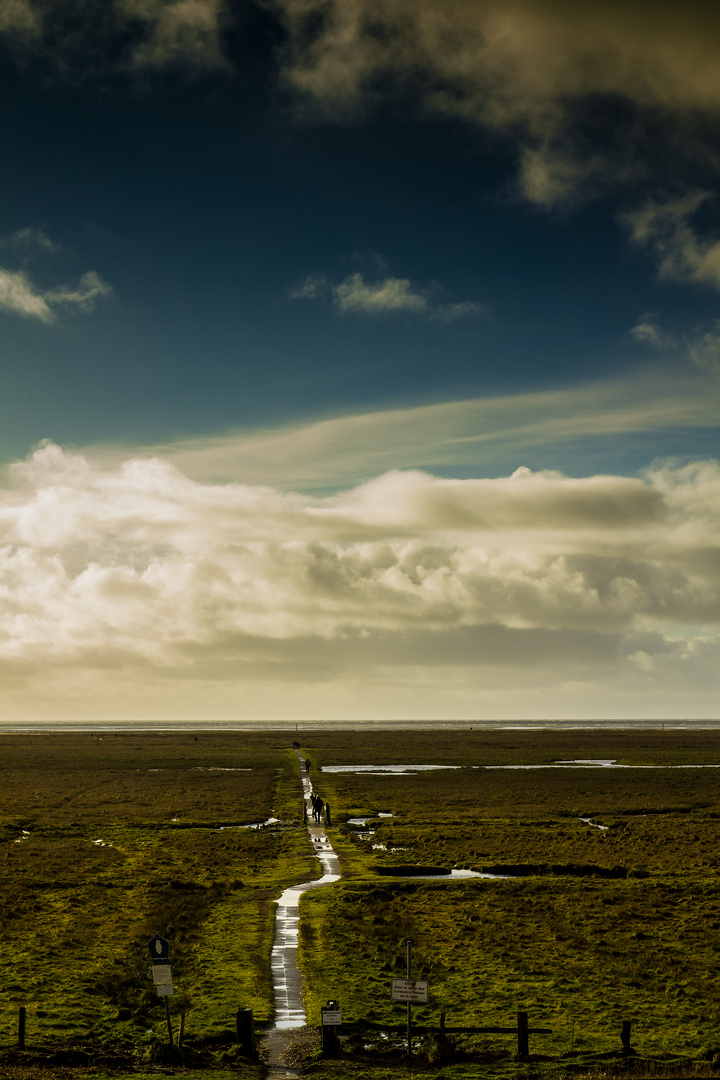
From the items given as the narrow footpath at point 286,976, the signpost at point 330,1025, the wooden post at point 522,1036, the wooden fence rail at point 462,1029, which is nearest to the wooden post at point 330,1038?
the signpost at point 330,1025

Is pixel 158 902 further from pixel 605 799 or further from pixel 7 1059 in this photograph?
pixel 605 799

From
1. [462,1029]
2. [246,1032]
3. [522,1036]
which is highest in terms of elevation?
[246,1032]

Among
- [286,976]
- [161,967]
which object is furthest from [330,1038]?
[286,976]

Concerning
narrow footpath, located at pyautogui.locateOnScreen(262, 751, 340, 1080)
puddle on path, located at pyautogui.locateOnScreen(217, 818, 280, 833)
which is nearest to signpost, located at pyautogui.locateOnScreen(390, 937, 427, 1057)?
narrow footpath, located at pyautogui.locateOnScreen(262, 751, 340, 1080)

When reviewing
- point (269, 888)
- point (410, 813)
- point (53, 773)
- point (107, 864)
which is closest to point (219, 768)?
point (53, 773)

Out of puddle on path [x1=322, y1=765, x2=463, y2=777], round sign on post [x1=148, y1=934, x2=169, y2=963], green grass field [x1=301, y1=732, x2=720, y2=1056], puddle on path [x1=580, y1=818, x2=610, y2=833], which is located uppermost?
round sign on post [x1=148, y1=934, x2=169, y2=963]

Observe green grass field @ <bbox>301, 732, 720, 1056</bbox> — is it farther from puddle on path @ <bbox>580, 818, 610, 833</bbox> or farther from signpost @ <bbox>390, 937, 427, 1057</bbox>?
signpost @ <bbox>390, 937, 427, 1057</bbox>

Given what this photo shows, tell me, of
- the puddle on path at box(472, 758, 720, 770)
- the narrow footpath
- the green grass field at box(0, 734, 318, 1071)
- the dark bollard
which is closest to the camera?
the dark bollard

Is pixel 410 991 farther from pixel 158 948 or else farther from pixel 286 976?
pixel 286 976
